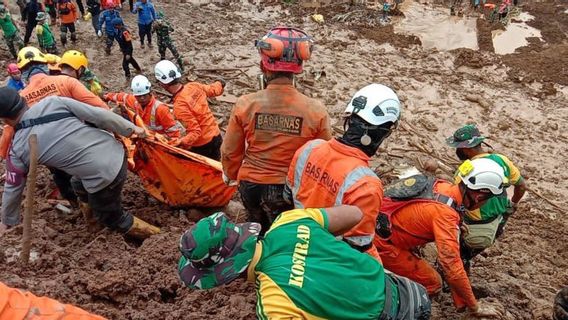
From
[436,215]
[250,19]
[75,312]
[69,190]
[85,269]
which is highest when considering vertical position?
[75,312]

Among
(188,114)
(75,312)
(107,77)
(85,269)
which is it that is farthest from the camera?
(107,77)

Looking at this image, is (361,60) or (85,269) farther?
(361,60)

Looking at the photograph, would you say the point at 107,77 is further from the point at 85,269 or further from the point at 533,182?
the point at 533,182

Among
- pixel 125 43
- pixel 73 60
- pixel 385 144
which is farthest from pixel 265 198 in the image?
pixel 125 43

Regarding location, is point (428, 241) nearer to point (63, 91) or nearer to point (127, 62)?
point (63, 91)

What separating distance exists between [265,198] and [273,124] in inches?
22.6

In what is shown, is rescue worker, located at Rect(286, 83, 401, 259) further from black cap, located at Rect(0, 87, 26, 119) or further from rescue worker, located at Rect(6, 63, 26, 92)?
rescue worker, located at Rect(6, 63, 26, 92)

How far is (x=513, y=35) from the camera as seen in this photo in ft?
41.1

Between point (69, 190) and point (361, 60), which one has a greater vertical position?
point (69, 190)

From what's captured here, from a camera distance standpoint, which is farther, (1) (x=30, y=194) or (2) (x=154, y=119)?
(2) (x=154, y=119)

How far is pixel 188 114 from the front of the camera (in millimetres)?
5082

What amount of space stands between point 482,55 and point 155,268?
960 cm

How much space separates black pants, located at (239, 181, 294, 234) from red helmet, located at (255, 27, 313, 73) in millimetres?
854

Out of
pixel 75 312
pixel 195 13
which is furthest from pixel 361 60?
pixel 75 312
